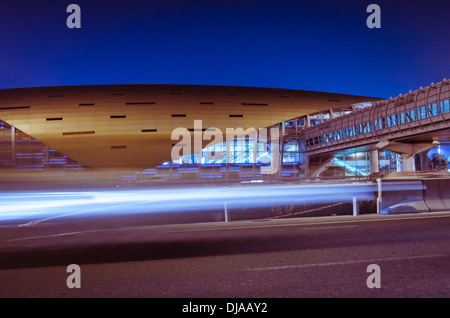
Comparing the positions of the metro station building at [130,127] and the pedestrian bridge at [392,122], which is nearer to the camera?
the pedestrian bridge at [392,122]

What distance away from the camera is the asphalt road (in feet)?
13.6

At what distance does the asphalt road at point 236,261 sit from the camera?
416cm

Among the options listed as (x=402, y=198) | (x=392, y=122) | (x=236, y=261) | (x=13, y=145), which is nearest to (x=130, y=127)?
(x=13, y=145)

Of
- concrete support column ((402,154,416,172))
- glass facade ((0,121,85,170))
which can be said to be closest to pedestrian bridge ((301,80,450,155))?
concrete support column ((402,154,416,172))

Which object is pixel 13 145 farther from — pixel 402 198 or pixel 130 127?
pixel 402 198

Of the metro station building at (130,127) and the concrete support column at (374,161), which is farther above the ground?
the metro station building at (130,127)

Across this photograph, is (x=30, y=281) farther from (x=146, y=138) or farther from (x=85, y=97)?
(x=85, y=97)

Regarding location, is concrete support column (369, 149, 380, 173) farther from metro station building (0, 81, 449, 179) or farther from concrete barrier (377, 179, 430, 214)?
concrete barrier (377, 179, 430, 214)

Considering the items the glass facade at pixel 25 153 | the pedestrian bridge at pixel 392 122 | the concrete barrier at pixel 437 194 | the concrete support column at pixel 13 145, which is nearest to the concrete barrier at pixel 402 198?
the concrete barrier at pixel 437 194

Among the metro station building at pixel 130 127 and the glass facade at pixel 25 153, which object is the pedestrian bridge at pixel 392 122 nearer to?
the metro station building at pixel 130 127

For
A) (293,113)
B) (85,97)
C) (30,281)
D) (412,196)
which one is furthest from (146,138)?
(30,281)

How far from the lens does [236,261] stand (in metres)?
5.67
